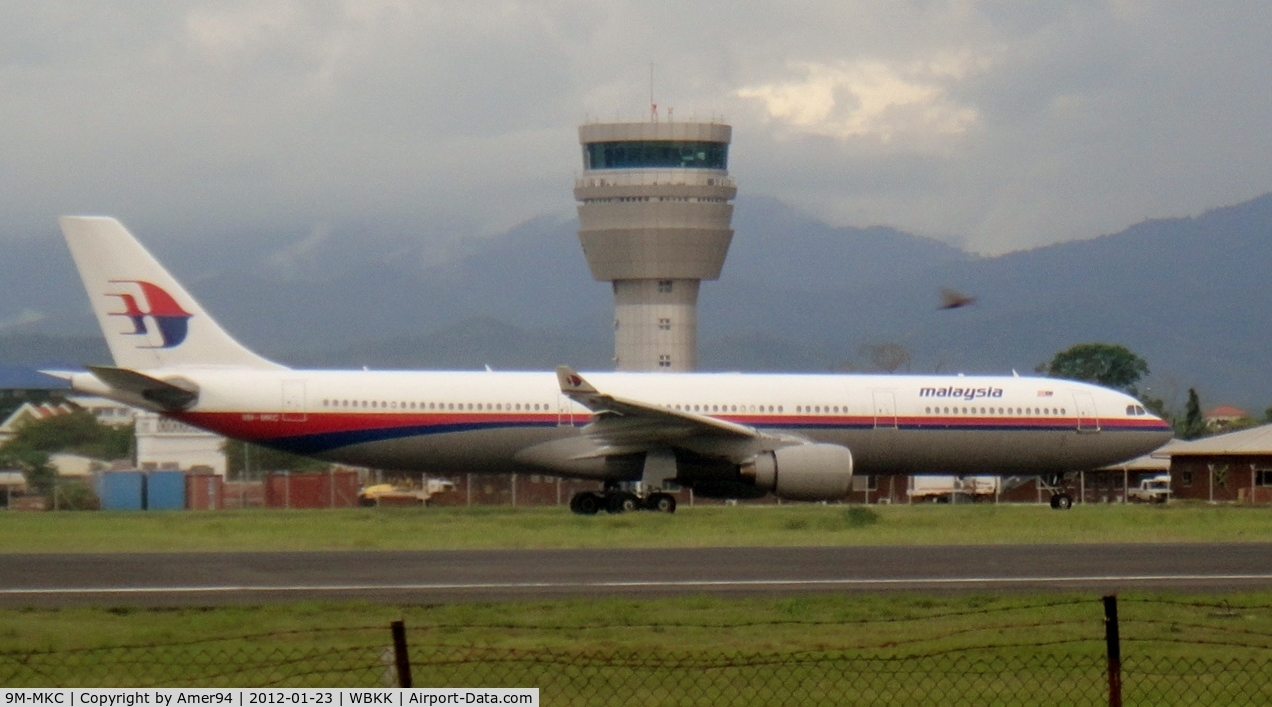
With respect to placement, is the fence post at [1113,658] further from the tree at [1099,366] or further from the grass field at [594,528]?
the tree at [1099,366]

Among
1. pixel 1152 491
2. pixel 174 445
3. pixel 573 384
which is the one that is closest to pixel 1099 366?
pixel 1152 491

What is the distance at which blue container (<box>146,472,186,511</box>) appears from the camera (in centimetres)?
4859

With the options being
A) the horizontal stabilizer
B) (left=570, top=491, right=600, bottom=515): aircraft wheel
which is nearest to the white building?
the horizontal stabilizer

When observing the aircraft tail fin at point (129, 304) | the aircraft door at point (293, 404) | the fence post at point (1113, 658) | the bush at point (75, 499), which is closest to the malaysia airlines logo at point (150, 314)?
the aircraft tail fin at point (129, 304)

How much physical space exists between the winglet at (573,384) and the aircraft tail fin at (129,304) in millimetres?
7591

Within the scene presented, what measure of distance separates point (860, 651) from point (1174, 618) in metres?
4.27

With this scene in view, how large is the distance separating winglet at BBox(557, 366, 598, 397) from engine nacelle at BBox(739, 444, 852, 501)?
3610 mm

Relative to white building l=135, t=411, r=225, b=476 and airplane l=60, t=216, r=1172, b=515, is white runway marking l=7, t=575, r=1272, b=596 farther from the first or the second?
white building l=135, t=411, r=225, b=476

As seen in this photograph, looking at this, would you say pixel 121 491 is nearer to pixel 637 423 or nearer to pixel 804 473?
pixel 637 423

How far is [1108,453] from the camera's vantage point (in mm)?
40250

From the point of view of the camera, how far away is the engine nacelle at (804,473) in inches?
1355

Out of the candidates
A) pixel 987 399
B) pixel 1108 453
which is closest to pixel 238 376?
pixel 987 399

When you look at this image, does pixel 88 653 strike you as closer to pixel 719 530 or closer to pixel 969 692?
pixel 969 692

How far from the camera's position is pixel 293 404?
35.7 meters
